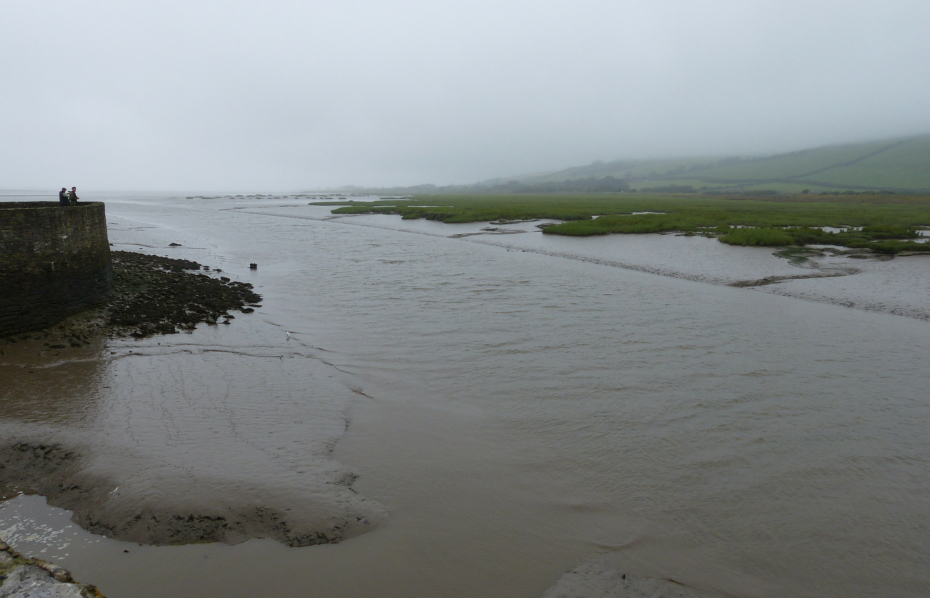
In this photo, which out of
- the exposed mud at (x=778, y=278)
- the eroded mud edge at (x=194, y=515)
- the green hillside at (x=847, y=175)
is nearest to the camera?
the eroded mud edge at (x=194, y=515)

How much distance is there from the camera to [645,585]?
4848 millimetres

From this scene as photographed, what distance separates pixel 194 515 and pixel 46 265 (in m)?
10.2

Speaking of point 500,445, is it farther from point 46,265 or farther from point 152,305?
point 152,305

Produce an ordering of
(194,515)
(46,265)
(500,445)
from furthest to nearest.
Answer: (46,265)
(500,445)
(194,515)

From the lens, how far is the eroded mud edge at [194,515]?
17.8 ft

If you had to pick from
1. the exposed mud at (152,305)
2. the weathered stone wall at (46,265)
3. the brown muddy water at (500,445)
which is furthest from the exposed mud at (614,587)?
the weathered stone wall at (46,265)

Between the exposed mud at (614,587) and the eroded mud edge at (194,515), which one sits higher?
the eroded mud edge at (194,515)

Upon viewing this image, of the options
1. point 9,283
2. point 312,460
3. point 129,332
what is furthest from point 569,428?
point 9,283

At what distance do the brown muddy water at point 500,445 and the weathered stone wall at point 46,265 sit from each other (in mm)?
1344

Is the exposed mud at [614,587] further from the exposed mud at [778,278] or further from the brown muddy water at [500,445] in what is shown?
the exposed mud at [778,278]

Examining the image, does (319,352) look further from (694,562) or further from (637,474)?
(694,562)

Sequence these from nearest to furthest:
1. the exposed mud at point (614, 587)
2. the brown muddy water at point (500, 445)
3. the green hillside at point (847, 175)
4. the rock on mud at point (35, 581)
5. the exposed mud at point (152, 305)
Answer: the rock on mud at point (35, 581) → the exposed mud at point (614, 587) → the brown muddy water at point (500, 445) → the exposed mud at point (152, 305) → the green hillside at point (847, 175)

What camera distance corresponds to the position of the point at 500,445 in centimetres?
752

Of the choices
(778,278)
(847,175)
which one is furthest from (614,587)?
(847,175)
